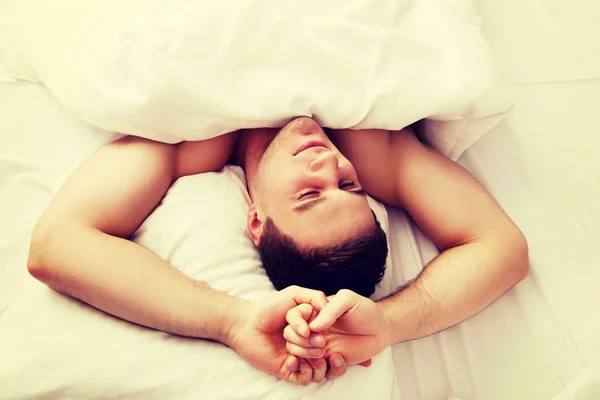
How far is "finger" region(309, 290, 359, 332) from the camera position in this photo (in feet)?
2.17

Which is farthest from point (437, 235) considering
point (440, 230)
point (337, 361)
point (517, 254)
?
point (337, 361)

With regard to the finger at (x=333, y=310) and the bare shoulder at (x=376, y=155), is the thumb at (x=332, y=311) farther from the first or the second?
the bare shoulder at (x=376, y=155)

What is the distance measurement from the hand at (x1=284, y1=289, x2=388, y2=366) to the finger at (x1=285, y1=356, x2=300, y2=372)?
10 mm

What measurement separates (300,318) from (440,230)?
0.38 m

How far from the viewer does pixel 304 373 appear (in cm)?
69

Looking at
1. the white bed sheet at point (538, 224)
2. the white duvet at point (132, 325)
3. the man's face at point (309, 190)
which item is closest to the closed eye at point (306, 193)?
the man's face at point (309, 190)

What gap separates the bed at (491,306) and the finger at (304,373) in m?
0.02

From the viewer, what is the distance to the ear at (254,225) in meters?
0.88

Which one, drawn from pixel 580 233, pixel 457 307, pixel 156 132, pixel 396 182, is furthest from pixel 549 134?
pixel 156 132

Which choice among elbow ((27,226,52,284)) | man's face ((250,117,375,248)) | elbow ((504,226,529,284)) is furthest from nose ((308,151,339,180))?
elbow ((27,226,52,284))

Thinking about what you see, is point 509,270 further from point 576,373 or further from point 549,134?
point 549,134

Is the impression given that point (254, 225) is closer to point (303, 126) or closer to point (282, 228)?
point (282, 228)

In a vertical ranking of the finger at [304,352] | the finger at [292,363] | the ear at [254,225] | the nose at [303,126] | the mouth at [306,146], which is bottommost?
the finger at [292,363]

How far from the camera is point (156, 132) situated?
878 millimetres
